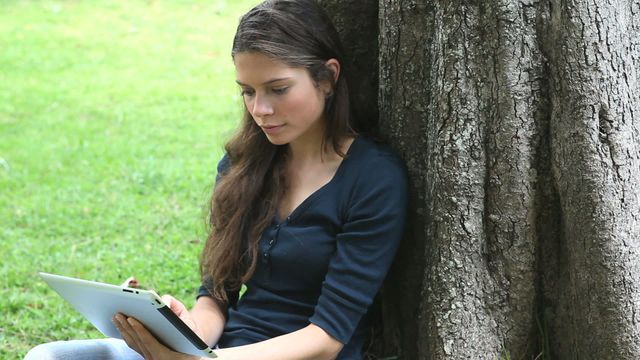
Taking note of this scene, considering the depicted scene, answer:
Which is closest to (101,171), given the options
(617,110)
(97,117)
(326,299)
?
(97,117)

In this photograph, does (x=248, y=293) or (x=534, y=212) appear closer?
(x=534, y=212)

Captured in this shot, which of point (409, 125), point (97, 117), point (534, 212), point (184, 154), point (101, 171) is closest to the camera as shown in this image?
point (534, 212)

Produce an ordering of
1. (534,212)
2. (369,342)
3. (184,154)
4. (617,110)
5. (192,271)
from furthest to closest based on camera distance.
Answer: (184,154)
(192,271)
(369,342)
(534,212)
(617,110)

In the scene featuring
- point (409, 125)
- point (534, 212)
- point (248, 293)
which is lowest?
point (248, 293)

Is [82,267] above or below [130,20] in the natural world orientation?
below

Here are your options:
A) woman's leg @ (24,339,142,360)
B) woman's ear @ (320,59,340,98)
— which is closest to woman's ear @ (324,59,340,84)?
woman's ear @ (320,59,340,98)

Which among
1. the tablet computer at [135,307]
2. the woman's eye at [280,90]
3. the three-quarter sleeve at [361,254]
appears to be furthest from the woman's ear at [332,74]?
the tablet computer at [135,307]

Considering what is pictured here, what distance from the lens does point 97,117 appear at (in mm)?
7945

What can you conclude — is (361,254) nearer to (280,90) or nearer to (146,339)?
(280,90)

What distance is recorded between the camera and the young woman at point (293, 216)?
2535 mm

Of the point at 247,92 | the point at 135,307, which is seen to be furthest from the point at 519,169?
the point at 135,307

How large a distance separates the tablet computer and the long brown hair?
405 mm

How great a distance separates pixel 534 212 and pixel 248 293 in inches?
34.0

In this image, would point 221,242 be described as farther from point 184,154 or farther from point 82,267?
point 184,154
